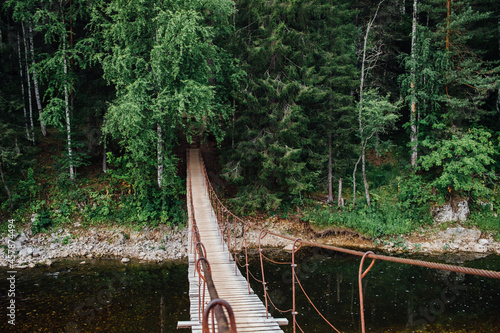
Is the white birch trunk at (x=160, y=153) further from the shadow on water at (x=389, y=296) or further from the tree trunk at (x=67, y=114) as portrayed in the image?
the shadow on water at (x=389, y=296)

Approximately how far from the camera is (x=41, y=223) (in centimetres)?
1067

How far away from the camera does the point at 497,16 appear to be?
1185cm

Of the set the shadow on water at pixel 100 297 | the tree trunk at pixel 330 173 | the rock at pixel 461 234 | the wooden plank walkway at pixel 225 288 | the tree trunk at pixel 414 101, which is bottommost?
the shadow on water at pixel 100 297

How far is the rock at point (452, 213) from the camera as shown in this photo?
38.8 feet

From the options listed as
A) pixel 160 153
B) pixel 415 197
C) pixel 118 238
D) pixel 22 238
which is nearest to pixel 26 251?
pixel 22 238

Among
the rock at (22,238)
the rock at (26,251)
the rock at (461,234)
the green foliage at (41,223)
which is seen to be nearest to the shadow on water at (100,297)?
the rock at (26,251)

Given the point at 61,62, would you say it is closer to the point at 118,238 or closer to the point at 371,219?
the point at 118,238

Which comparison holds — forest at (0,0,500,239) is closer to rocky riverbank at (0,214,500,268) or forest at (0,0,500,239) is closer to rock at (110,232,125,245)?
rocky riverbank at (0,214,500,268)

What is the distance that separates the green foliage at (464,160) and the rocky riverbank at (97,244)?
9.49m

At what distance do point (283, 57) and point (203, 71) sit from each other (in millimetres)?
3083

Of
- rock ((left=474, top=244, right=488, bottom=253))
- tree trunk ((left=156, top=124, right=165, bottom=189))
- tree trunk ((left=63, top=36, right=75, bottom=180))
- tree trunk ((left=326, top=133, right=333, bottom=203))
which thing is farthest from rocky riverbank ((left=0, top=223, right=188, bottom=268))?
rock ((left=474, top=244, right=488, bottom=253))

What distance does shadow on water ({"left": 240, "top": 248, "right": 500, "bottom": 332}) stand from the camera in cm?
671

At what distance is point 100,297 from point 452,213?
12066mm

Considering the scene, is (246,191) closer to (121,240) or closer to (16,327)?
(121,240)
